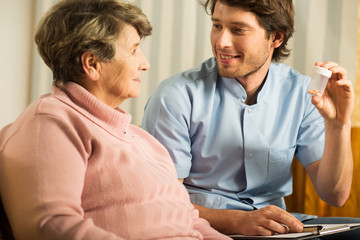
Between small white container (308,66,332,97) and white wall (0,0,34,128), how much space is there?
1577 mm

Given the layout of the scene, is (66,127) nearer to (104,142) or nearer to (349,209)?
(104,142)

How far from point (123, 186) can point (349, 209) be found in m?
1.32

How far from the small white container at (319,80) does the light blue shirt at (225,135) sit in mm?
216

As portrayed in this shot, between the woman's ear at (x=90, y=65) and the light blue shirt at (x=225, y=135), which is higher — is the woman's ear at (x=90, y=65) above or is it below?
above

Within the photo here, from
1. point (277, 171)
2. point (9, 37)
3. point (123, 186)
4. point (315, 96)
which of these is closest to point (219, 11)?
point (315, 96)

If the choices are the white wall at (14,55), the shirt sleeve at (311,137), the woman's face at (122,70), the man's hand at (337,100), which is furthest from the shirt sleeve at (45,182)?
the white wall at (14,55)

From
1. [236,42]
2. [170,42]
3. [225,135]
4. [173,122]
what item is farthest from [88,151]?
[170,42]

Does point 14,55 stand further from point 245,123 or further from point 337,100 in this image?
point 337,100

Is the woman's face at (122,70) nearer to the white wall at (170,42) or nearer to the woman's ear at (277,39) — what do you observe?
the woman's ear at (277,39)

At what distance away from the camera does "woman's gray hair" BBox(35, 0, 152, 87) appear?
1.11 m

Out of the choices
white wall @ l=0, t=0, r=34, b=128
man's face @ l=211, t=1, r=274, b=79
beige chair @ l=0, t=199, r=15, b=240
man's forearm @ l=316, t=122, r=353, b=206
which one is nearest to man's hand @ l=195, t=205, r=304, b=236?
man's forearm @ l=316, t=122, r=353, b=206

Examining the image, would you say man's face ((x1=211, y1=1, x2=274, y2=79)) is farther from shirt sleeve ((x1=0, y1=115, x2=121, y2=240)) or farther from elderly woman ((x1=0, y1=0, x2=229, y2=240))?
shirt sleeve ((x1=0, y1=115, x2=121, y2=240))

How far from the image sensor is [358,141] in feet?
6.73

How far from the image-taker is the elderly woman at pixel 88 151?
93 centimetres
